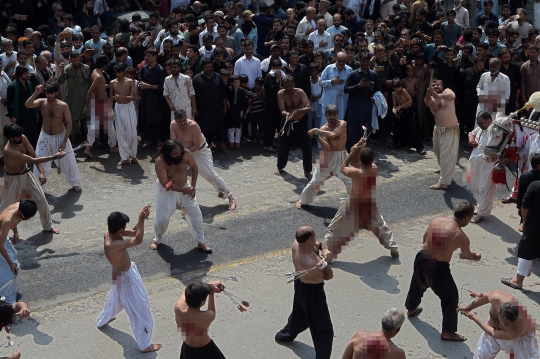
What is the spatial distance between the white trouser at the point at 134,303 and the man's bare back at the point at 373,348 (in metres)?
2.45

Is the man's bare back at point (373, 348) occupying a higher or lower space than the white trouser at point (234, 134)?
higher

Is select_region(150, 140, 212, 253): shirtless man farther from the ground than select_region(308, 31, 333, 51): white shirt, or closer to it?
closer to it

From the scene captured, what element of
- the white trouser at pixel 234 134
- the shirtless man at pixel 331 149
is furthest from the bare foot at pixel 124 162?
the shirtless man at pixel 331 149

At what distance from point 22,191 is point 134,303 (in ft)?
10.7

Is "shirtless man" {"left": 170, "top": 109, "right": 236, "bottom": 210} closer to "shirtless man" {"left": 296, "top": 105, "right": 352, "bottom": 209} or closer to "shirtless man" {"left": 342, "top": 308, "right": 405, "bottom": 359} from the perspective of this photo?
Result: "shirtless man" {"left": 296, "top": 105, "right": 352, "bottom": 209}

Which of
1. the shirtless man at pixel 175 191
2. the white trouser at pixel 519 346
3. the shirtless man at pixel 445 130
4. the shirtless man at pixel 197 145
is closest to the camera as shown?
the white trouser at pixel 519 346

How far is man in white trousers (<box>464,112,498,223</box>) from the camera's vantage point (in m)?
11.4

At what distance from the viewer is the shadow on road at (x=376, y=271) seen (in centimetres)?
958

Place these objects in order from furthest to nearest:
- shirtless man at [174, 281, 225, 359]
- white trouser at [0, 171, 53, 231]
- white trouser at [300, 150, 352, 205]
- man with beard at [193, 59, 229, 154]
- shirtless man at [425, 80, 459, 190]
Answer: man with beard at [193, 59, 229, 154]
shirtless man at [425, 80, 459, 190]
white trouser at [300, 150, 352, 205]
white trouser at [0, 171, 53, 231]
shirtless man at [174, 281, 225, 359]

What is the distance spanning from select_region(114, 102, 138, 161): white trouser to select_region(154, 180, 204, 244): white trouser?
336 centimetres

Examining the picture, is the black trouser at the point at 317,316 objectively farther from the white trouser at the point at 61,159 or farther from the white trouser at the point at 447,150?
the white trouser at the point at 61,159

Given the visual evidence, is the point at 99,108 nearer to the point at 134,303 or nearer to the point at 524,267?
the point at 134,303

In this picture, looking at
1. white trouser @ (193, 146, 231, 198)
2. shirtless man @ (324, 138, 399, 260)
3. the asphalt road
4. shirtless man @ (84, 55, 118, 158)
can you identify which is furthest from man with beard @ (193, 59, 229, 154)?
shirtless man @ (324, 138, 399, 260)

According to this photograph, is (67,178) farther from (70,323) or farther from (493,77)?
(493,77)
